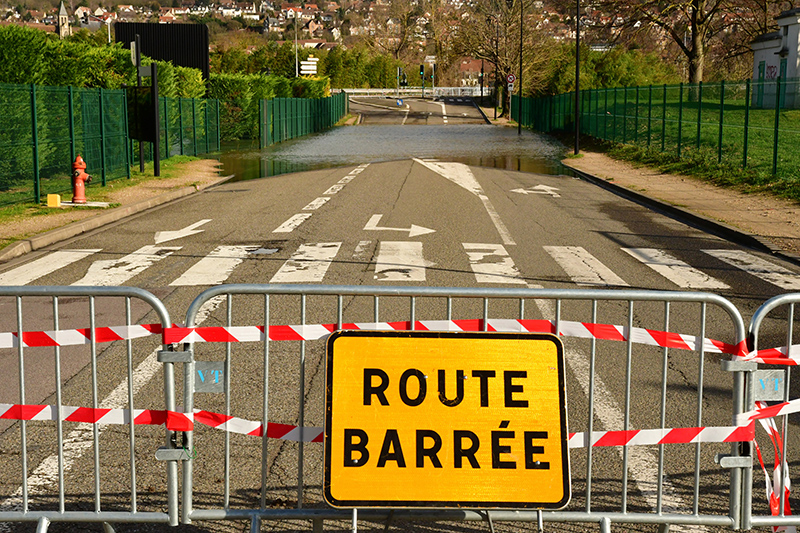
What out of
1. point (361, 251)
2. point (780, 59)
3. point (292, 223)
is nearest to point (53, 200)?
point (292, 223)

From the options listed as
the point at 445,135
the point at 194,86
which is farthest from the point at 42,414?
the point at 445,135

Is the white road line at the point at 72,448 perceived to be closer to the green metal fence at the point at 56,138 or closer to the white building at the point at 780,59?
the green metal fence at the point at 56,138

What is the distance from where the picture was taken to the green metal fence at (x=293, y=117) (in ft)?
132

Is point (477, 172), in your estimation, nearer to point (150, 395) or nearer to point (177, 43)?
point (150, 395)

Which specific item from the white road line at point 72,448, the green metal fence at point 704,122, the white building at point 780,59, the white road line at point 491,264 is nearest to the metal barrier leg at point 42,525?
the white road line at point 72,448

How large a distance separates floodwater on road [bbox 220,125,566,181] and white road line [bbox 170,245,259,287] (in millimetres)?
13148

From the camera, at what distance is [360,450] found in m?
4.06

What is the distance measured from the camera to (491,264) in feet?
39.0

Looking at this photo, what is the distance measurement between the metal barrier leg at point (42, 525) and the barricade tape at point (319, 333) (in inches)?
32.2

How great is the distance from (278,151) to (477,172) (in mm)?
12883

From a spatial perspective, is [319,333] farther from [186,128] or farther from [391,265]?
[186,128]

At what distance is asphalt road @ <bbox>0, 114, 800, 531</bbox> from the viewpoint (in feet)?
16.4

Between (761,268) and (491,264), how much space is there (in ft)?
11.4

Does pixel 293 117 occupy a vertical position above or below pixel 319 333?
above
